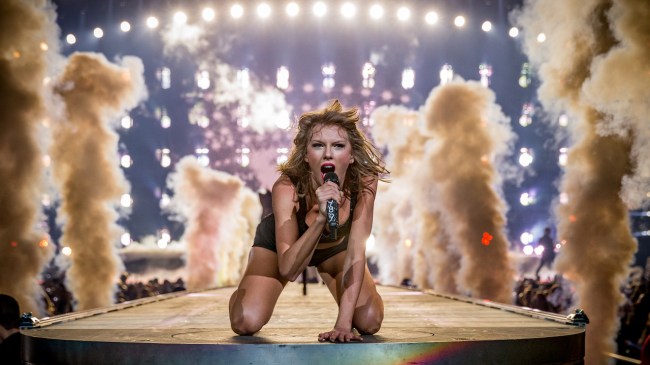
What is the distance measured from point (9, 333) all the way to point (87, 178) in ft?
57.2

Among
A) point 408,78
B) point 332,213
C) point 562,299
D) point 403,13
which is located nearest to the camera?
point 332,213

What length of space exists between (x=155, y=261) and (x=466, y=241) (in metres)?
13.8

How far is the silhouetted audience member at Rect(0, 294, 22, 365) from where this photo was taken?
5.85m

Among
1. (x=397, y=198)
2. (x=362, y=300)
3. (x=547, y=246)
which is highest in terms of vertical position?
(x=397, y=198)

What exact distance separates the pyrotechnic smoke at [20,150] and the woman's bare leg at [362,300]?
13.1 metres

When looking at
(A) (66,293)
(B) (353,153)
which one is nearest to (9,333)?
(B) (353,153)

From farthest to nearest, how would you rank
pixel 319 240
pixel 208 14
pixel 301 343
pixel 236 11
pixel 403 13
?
pixel 403 13 → pixel 208 14 → pixel 236 11 → pixel 319 240 → pixel 301 343

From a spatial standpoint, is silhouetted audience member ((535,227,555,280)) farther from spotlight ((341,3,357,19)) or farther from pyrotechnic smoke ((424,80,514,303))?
spotlight ((341,3,357,19))

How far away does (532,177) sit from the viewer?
116 ft

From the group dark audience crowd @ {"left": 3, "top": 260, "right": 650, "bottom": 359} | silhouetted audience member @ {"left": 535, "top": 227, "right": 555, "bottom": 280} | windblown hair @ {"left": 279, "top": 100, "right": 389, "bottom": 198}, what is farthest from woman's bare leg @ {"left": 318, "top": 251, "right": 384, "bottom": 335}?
silhouetted audience member @ {"left": 535, "top": 227, "right": 555, "bottom": 280}

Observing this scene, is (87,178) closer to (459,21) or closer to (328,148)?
(459,21)

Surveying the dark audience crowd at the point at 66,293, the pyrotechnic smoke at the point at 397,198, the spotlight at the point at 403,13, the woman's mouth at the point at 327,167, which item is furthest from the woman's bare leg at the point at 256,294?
the pyrotechnic smoke at the point at 397,198

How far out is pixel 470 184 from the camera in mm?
25594

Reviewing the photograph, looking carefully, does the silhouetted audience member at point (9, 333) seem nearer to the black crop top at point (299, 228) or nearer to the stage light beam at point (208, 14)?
the black crop top at point (299, 228)
